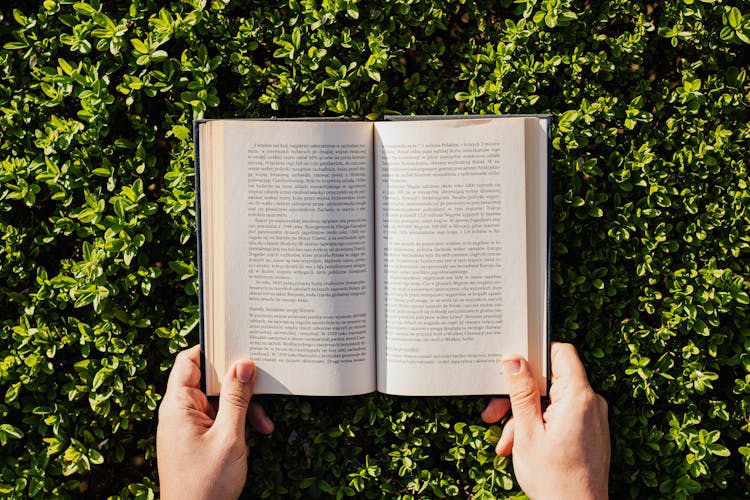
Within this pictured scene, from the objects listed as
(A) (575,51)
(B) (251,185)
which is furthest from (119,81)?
(A) (575,51)

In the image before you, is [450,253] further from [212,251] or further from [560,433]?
[212,251]

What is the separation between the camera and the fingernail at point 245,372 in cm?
231

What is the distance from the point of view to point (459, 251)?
2.32m

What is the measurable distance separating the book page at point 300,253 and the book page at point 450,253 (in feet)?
0.23

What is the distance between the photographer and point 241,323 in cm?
235

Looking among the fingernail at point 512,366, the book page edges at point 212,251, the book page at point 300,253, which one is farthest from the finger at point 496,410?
the book page edges at point 212,251

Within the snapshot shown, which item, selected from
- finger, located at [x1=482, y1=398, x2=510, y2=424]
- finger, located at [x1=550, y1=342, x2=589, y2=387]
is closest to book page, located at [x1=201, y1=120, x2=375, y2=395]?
finger, located at [x1=482, y1=398, x2=510, y2=424]

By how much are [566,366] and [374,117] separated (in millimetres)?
1051

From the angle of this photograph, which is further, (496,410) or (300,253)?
(496,410)

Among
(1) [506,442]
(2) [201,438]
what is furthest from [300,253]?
(1) [506,442]

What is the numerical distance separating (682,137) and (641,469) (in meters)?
1.15

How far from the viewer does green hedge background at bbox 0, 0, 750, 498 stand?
7.87 ft

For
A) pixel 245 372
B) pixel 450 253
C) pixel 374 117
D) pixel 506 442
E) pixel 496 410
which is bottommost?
pixel 506 442

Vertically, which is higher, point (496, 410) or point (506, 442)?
point (496, 410)
